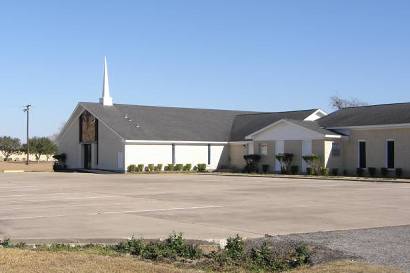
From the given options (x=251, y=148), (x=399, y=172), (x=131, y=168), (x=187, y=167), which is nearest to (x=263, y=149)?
(x=251, y=148)

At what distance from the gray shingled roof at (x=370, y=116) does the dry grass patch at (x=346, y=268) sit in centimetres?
3326

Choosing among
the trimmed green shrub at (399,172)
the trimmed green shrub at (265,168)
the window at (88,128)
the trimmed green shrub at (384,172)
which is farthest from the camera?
the window at (88,128)

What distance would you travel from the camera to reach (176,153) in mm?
52656

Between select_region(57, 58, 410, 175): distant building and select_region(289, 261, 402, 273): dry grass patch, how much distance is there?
108 feet

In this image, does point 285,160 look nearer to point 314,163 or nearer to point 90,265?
point 314,163

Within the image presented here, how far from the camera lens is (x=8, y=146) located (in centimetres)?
10550

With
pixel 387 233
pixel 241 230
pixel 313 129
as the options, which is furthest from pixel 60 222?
pixel 313 129

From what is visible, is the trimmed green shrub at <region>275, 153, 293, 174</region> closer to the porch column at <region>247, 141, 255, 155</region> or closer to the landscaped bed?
the porch column at <region>247, 141, 255, 155</region>

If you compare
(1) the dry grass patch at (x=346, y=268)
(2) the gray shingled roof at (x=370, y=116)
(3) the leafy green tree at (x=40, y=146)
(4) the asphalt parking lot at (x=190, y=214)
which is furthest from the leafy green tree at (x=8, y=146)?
(1) the dry grass patch at (x=346, y=268)

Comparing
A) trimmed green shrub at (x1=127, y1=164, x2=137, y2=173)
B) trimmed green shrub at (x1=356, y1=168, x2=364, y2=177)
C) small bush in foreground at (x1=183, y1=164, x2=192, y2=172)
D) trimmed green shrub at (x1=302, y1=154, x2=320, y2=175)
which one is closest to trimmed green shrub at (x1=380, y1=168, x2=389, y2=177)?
trimmed green shrub at (x1=356, y1=168, x2=364, y2=177)

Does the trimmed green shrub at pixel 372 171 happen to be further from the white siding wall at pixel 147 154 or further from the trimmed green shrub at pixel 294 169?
the white siding wall at pixel 147 154

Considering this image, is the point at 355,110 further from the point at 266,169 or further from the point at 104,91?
the point at 104,91

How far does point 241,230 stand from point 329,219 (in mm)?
3030

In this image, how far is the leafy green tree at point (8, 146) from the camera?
105 metres
